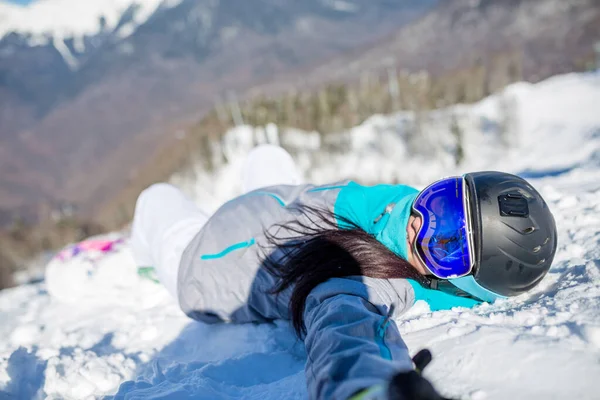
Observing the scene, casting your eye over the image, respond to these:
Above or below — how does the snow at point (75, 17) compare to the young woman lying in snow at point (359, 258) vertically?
above

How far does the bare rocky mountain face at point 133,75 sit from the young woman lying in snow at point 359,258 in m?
38.0

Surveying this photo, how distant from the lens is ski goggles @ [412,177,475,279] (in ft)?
4.81

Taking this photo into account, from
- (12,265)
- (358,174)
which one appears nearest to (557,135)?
(358,174)

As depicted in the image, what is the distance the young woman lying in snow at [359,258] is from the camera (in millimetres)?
1181

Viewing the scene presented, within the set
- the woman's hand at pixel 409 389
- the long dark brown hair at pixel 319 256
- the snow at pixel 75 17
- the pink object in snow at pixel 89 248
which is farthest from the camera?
the snow at pixel 75 17

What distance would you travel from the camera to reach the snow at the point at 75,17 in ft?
242

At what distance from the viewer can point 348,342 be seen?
1.06 m

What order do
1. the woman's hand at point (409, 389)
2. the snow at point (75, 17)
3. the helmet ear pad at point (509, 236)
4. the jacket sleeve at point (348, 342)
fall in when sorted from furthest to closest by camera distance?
the snow at point (75, 17), the helmet ear pad at point (509, 236), the jacket sleeve at point (348, 342), the woman's hand at point (409, 389)

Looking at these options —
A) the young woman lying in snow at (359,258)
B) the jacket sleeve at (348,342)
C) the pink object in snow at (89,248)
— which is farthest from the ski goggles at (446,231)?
the pink object in snow at (89,248)

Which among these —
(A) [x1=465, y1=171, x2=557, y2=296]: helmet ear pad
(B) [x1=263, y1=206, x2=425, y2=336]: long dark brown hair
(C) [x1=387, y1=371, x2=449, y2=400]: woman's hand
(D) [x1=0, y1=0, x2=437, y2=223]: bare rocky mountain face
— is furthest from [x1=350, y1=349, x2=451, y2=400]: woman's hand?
(D) [x1=0, y1=0, x2=437, y2=223]: bare rocky mountain face

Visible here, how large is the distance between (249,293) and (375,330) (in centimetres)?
86

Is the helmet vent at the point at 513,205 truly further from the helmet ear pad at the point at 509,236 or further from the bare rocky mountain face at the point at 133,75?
the bare rocky mountain face at the point at 133,75

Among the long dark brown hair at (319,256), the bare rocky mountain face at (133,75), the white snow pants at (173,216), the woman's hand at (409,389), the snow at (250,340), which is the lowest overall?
the snow at (250,340)

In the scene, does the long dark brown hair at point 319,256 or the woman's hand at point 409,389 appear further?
the long dark brown hair at point 319,256
